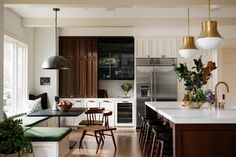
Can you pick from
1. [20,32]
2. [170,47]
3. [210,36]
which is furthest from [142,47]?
[210,36]

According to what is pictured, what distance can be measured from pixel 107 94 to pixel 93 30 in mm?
2033

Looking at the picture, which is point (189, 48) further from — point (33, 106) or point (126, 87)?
point (33, 106)

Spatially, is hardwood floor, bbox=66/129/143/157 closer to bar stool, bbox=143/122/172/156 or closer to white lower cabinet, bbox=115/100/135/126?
bar stool, bbox=143/122/172/156

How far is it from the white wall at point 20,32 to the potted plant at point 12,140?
292 centimetres

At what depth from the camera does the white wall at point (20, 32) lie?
6280 millimetres

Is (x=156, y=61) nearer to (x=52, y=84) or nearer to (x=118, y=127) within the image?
(x=118, y=127)

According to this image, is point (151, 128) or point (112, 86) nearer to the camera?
point (151, 128)

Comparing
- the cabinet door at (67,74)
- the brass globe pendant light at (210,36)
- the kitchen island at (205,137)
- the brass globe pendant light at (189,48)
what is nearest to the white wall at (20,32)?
the cabinet door at (67,74)

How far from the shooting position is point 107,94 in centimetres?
906

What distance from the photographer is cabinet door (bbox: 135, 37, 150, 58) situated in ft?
27.4

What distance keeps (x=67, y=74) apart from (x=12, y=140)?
16.9 feet

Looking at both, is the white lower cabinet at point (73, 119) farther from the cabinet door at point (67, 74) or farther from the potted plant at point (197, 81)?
the potted plant at point (197, 81)

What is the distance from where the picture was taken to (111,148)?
227 inches

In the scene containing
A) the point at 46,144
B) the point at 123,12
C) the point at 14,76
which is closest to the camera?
the point at 46,144
